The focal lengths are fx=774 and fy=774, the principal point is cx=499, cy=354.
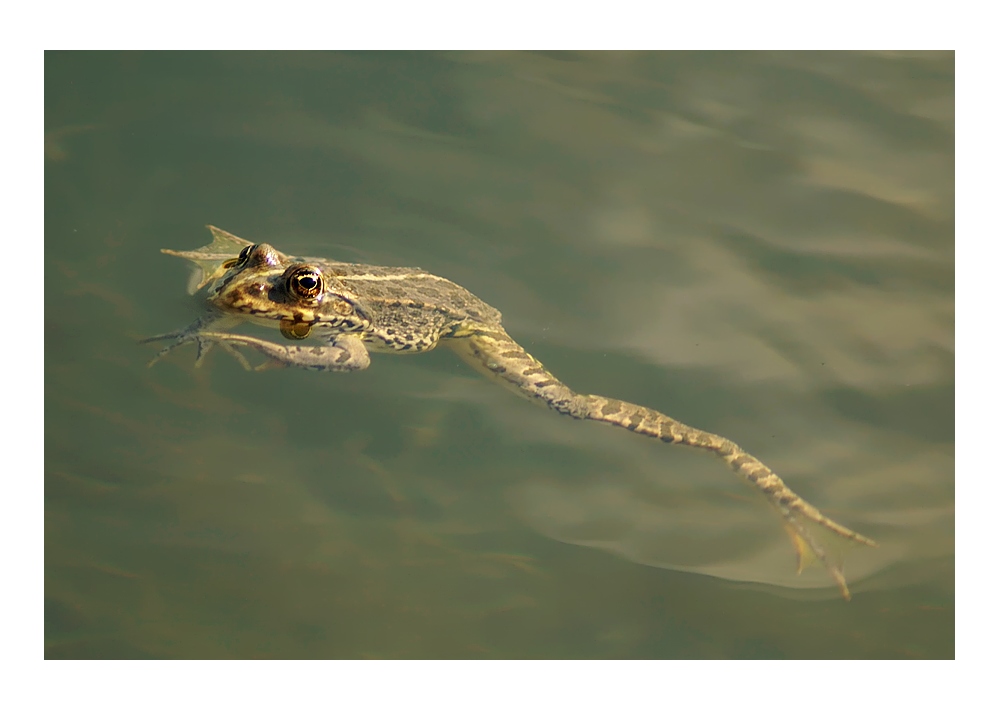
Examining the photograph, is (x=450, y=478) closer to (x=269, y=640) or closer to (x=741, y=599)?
(x=269, y=640)

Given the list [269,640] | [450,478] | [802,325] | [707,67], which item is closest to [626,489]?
[450,478]

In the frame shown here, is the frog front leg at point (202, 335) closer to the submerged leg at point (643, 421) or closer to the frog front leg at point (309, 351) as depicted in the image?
the frog front leg at point (309, 351)

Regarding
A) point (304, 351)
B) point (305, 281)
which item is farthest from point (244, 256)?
point (304, 351)

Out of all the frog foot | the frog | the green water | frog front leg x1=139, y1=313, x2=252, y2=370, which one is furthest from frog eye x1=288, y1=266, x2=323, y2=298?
the green water

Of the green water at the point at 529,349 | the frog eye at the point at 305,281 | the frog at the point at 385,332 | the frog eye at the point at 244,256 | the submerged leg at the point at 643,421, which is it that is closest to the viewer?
Result: the frog eye at the point at 305,281

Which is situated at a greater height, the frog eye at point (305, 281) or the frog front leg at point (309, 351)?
the frog eye at point (305, 281)

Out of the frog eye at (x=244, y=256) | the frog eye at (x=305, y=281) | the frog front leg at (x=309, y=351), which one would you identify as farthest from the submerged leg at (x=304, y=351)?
the frog eye at (x=244, y=256)

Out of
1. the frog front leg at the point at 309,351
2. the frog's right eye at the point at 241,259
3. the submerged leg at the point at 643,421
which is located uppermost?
the frog's right eye at the point at 241,259

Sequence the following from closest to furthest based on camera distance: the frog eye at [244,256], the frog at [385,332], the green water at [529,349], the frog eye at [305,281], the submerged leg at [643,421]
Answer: the frog eye at [305,281]
the frog at [385,332]
the frog eye at [244,256]
the green water at [529,349]
the submerged leg at [643,421]
